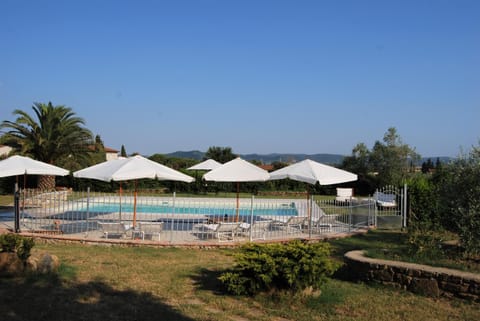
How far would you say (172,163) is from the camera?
1702 inches

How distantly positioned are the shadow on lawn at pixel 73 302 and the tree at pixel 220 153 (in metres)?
32.0

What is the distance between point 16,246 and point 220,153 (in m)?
32.2

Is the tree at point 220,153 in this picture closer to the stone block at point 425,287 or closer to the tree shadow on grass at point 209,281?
the tree shadow on grass at point 209,281

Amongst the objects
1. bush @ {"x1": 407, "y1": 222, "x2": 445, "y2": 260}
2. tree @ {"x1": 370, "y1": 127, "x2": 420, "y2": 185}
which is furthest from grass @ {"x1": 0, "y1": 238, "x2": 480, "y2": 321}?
tree @ {"x1": 370, "y1": 127, "x2": 420, "y2": 185}

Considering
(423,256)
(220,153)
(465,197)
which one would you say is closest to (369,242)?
(465,197)

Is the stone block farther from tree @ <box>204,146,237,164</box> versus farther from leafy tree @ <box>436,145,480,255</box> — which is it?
tree @ <box>204,146,237,164</box>

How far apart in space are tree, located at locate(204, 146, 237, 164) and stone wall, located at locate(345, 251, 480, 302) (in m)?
31.4

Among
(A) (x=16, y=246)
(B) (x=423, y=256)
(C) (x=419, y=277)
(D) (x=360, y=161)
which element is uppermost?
(D) (x=360, y=161)

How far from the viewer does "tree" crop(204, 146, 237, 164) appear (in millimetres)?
39469

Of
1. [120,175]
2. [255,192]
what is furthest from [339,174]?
[255,192]

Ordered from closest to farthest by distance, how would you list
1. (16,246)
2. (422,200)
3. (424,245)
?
(16,246), (424,245), (422,200)

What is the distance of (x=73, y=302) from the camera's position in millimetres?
6383

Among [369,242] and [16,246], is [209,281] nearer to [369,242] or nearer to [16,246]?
[16,246]

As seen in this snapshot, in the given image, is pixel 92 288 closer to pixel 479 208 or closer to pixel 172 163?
pixel 479 208
